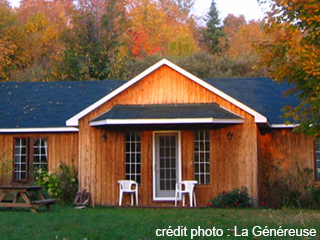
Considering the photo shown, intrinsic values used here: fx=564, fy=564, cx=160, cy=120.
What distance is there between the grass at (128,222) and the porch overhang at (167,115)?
262 centimetres

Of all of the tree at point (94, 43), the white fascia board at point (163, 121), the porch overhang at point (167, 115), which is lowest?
the white fascia board at point (163, 121)

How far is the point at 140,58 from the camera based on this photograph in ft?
146

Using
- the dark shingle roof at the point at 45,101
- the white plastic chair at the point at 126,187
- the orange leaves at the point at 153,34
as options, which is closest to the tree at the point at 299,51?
the white plastic chair at the point at 126,187

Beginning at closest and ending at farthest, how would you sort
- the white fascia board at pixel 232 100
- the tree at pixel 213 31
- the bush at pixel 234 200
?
the bush at pixel 234 200, the white fascia board at pixel 232 100, the tree at pixel 213 31

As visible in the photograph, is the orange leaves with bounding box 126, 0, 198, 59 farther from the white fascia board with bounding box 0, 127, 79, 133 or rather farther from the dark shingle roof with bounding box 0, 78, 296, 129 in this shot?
the white fascia board with bounding box 0, 127, 79, 133

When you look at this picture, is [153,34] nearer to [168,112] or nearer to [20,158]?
[20,158]

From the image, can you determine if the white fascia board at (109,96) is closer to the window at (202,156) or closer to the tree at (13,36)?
the window at (202,156)

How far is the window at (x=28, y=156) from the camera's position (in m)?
20.5

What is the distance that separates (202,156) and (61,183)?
4.85m

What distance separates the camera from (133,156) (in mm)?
18031

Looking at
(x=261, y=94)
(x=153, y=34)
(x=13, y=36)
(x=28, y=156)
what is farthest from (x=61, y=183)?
(x=153, y=34)

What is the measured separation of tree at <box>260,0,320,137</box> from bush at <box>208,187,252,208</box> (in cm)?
382

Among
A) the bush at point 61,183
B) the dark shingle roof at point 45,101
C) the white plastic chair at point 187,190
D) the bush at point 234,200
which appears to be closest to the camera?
the bush at point 234,200

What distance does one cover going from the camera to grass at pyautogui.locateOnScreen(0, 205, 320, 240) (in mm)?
10727
